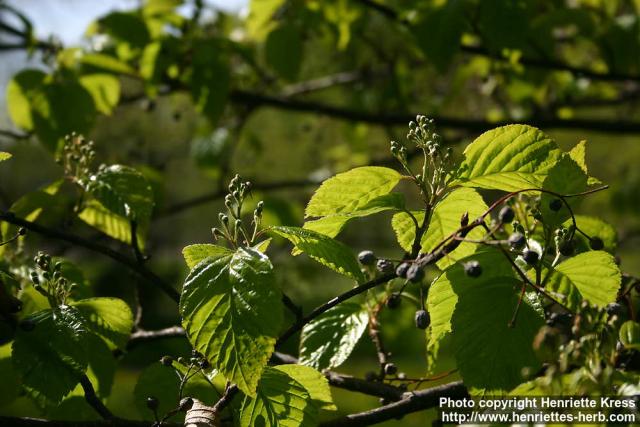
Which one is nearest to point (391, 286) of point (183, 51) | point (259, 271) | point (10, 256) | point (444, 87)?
point (259, 271)

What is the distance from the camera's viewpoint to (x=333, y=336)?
1135 millimetres

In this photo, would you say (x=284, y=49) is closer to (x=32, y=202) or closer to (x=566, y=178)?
(x=32, y=202)

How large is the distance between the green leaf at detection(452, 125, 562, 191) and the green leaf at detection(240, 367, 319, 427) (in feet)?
1.06

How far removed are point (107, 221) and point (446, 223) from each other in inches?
27.3

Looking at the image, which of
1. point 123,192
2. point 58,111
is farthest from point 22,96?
point 123,192

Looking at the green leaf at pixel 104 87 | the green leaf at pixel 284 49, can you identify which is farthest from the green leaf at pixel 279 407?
the green leaf at pixel 284 49

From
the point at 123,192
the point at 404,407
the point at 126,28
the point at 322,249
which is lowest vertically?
the point at 404,407

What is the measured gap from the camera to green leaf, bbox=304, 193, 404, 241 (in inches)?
34.5

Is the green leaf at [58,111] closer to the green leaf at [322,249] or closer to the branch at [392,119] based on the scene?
the branch at [392,119]

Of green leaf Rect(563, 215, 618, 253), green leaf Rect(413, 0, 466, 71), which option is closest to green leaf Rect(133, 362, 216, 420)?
green leaf Rect(563, 215, 618, 253)

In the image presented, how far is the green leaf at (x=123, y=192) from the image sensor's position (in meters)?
1.17

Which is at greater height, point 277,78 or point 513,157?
point 277,78

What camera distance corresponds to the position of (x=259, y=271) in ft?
2.55

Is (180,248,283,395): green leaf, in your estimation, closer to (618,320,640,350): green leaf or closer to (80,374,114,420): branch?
(80,374,114,420): branch
